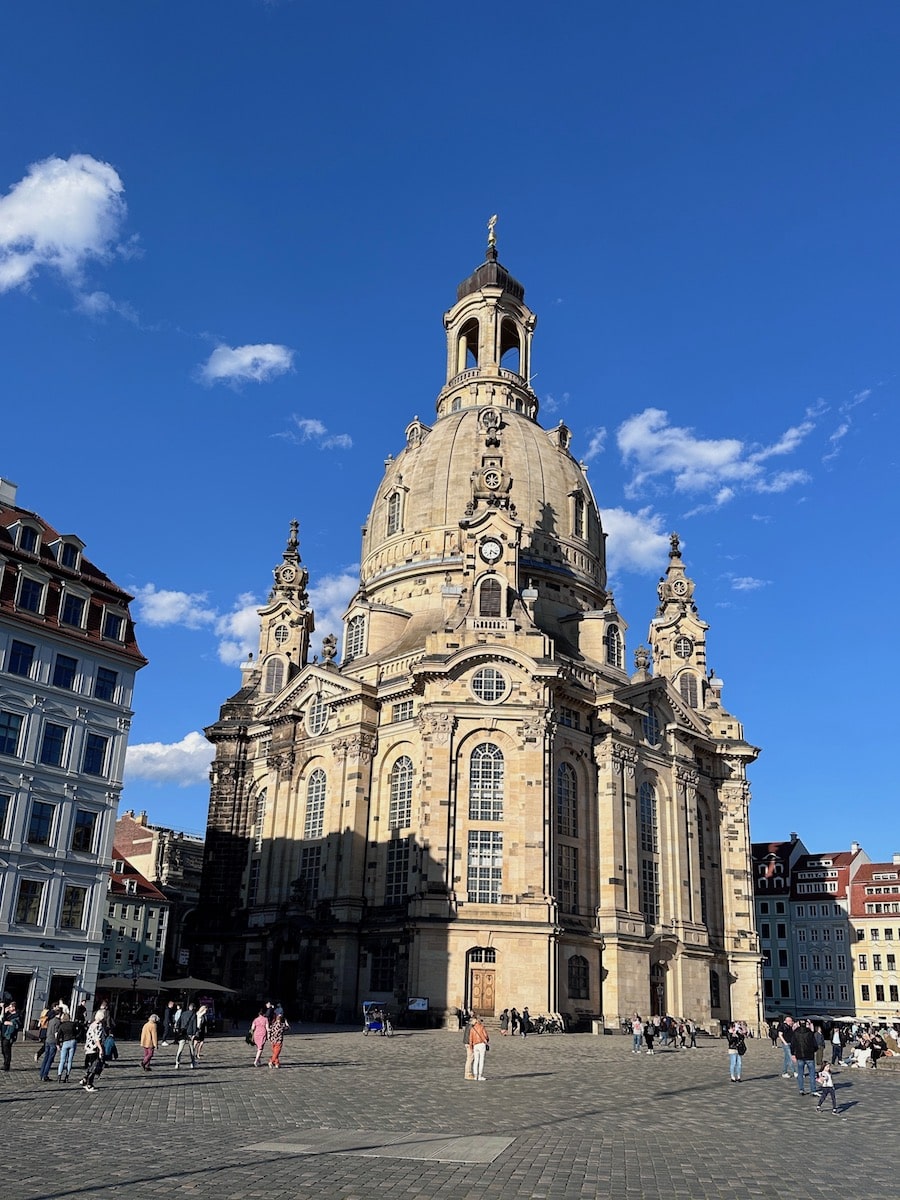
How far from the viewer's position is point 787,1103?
27.0 m

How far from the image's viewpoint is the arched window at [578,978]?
62438 millimetres

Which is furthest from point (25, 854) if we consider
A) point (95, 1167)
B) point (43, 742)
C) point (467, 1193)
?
point (467, 1193)

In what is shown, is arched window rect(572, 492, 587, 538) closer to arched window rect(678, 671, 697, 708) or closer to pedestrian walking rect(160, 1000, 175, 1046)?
arched window rect(678, 671, 697, 708)

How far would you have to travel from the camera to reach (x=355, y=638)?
8175 cm

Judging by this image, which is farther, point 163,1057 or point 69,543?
point 69,543

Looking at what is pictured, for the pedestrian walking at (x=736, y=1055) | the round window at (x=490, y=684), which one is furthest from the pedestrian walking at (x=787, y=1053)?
the round window at (x=490, y=684)

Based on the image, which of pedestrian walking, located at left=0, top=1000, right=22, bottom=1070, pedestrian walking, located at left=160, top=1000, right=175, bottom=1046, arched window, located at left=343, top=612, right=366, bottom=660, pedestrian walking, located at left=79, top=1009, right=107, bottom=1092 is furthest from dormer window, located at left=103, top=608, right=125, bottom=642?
arched window, located at left=343, top=612, right=366, bottom=660

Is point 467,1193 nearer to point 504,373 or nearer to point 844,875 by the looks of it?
point 504,373

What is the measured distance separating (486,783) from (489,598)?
1267cm

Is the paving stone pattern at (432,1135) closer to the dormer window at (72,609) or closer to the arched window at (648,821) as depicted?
the dormer window at (72,609)

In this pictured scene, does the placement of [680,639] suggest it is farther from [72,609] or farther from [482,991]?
[72,609]

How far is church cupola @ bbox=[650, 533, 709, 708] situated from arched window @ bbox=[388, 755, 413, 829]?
26505 mm

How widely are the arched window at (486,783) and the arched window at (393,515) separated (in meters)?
27.5

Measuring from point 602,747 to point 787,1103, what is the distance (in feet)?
142
